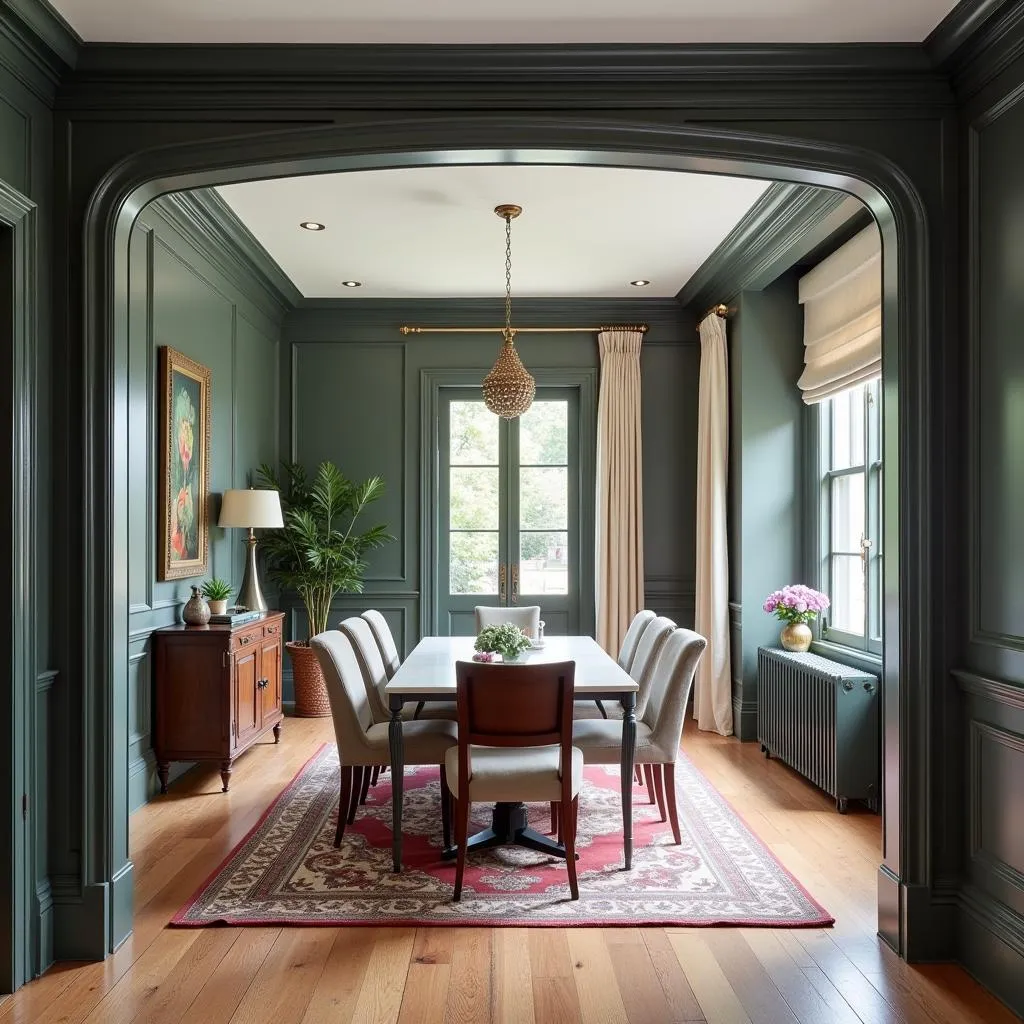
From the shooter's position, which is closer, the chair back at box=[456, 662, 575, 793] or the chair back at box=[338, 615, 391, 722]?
the chair back at box=[456, 662, 575, 793]

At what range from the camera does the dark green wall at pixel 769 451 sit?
18.8ft

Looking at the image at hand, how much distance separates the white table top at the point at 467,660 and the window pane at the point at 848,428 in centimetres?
187

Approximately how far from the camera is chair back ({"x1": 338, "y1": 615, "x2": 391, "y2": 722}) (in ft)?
13.5

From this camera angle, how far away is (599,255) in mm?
5637

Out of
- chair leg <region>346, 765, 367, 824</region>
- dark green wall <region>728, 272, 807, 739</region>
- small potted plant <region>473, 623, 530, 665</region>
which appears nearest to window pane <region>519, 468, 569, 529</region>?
dark green wall <region>728, 272, 807, 739</region>

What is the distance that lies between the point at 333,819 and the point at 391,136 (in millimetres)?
2943

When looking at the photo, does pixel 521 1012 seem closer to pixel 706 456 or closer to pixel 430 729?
pixel 430 729

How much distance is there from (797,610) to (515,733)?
2.46m

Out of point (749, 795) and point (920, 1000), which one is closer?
point (920, 1000)

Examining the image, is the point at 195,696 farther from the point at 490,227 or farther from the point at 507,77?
the point at 507,77

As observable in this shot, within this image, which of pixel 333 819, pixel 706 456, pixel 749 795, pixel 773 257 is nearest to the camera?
pixel 333 819

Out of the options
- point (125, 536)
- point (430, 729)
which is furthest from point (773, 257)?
point (125, 536)

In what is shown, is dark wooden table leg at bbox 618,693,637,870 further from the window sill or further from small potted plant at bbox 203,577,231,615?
small potted plant at bbox 203,577,231,615

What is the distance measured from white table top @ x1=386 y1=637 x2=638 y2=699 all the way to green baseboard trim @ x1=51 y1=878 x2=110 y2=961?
1.20 metres
